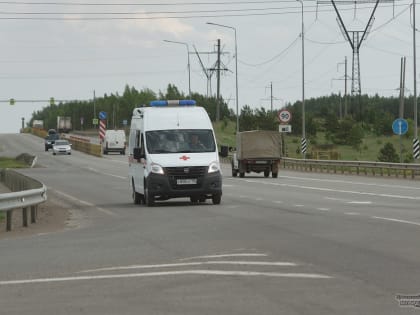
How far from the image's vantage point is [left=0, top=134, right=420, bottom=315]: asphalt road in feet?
31.8

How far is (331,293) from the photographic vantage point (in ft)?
33.3

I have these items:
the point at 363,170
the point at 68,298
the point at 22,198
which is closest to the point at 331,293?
the point at 68,298

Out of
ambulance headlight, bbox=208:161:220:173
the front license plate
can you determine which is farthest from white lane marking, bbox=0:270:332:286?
ambulance headlight, bbox=208:161:220:173

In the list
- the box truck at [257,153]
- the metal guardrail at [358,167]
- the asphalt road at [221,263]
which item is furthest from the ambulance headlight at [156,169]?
the box truck at [257,153]

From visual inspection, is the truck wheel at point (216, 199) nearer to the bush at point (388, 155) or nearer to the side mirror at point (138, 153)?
the side mirror at point (138, 153)

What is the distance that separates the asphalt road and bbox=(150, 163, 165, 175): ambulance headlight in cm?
224

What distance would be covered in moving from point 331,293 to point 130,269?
10.3ft

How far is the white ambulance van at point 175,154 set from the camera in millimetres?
27141

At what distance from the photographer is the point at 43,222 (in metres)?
23.3

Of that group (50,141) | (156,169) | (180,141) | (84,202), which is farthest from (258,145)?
(50,141)

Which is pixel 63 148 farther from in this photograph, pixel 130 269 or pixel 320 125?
pixel 130 269

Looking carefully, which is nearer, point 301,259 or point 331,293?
point 331,293

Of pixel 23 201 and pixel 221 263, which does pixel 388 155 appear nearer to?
pixel 23 201

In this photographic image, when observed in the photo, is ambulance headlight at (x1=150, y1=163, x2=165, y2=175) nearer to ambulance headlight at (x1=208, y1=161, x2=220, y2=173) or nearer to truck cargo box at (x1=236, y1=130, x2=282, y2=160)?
ambulance headlight at (x1=208, y1=161, x2=220, y2=173)
